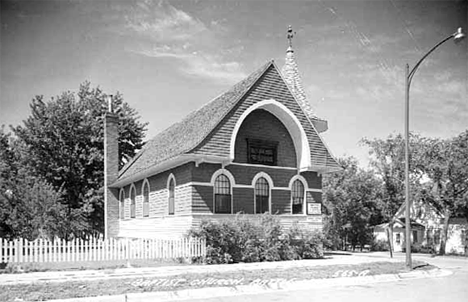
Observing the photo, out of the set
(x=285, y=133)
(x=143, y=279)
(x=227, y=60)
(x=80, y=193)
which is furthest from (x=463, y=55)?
(x=80, y=193)

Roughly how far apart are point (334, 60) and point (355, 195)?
78.4 ft

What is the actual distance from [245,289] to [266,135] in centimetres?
1198

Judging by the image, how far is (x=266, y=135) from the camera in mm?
24172

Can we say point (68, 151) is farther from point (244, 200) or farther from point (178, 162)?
point (244, 200)

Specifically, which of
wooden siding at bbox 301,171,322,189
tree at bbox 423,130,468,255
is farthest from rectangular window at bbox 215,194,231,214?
tree at bbox 423,130,468,255

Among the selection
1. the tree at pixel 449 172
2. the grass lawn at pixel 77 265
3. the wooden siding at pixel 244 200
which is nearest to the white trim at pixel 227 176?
the wooden siding at pixel 244 200

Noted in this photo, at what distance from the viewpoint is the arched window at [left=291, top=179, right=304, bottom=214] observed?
2453 centimetres

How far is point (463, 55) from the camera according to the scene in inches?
608

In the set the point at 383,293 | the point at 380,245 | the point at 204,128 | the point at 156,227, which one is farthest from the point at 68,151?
the point at 383,293

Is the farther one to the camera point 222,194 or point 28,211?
point 222,194

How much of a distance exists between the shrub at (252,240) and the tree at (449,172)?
13.0m

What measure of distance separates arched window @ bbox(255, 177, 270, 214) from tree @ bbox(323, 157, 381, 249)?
1508 cm

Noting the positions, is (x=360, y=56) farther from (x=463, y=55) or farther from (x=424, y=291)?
(x=424, y=291)

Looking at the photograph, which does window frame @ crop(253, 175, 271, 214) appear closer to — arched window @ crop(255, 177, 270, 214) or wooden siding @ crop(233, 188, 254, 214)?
arched window @ crop(255, 177, 270, 214)
